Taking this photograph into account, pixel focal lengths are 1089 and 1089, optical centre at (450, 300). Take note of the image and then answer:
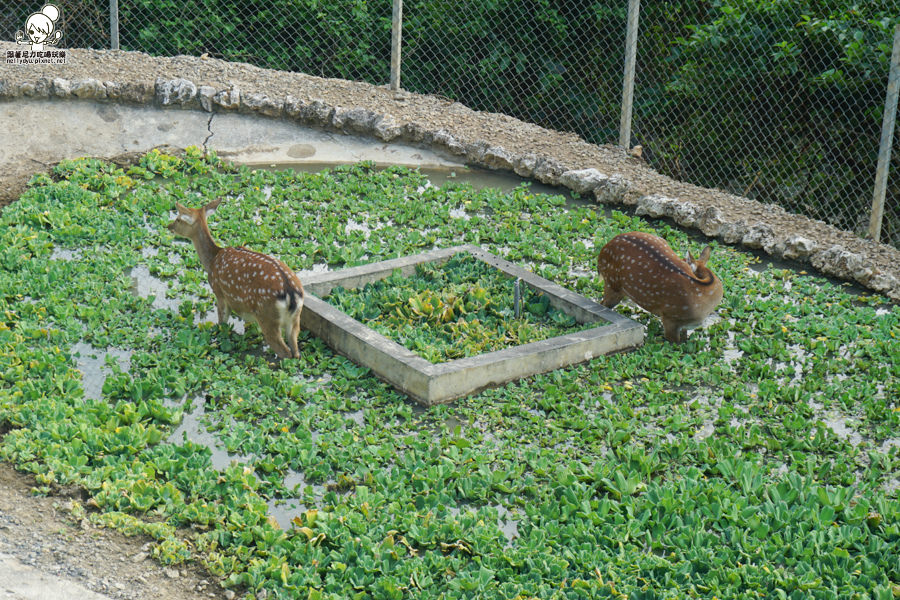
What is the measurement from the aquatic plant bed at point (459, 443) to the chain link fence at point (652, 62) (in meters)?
2.23

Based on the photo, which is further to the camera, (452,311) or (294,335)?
(452,311)

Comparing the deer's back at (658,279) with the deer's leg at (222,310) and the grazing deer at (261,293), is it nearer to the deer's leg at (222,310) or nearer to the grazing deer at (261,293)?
the grazing deer at (261,293)

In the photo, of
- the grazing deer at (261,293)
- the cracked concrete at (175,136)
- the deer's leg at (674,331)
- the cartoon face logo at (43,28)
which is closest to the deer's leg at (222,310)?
the grazing deer at (261,293)

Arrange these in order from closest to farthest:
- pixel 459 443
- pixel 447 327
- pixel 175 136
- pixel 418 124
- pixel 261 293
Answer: pixel 459 443 → pixel 261 293 → pixel 447 327 → pixel 175 136 → pixel 418 124

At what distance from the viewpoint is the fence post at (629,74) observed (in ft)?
39.3

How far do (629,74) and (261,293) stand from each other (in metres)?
6.28

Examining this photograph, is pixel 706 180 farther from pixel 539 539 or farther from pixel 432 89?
pixel 539 539

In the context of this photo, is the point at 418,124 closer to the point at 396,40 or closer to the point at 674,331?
the point at 396,40

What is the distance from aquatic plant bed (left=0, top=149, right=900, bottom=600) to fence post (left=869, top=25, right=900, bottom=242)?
1145mm

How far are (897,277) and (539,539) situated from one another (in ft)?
17.1

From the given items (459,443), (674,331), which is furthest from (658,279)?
(459,443)

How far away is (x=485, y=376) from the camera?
7.29 m

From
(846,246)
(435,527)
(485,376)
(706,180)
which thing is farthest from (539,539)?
(706,180)

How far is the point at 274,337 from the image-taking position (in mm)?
7531
